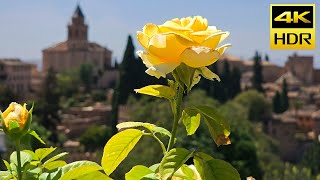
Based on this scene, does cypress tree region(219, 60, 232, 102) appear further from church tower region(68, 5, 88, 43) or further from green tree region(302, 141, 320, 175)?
church tower region(68, 5, 88, 43)

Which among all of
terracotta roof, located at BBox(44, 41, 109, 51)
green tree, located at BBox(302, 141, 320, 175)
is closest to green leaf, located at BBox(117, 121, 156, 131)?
green tree, located at BBox(302, 141, 320, 175)

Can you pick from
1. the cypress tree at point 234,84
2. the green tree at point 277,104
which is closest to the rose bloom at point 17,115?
the green tree at point 277,104

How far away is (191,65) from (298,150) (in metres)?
16.4

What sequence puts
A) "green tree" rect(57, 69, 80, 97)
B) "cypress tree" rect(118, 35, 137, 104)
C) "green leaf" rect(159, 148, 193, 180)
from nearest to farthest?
"green leaf" rect(159, 148, 193, 180) < "cypress tree" rect(118, 35, 137, 104) < "green tree" rect(57, 69, 80, 97)

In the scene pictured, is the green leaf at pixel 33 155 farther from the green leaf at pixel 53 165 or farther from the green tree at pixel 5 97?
the green tree at pixel 5 97

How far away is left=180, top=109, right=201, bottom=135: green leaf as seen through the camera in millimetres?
320

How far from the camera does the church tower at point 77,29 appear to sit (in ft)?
87.0

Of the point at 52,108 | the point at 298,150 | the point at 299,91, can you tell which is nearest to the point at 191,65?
the point at 52,108

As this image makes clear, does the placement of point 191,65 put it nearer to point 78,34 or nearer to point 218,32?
point 218,32

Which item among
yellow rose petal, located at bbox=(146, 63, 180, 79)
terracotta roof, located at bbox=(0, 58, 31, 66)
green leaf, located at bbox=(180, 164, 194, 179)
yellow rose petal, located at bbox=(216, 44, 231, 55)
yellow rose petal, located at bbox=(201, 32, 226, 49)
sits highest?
yellow rose petal, located at bbox=(201, 32, 226, 49)

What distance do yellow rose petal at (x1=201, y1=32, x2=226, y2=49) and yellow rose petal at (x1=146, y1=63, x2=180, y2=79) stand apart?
0.06ft

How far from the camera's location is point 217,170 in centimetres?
30

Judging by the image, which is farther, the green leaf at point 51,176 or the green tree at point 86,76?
the green tree at point 86,76

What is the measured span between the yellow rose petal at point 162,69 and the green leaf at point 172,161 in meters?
0.04
